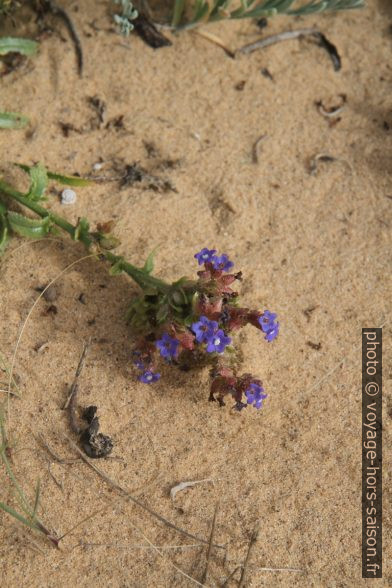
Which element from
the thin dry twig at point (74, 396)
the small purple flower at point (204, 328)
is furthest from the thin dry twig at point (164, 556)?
the small purple flower at point (204, 328)

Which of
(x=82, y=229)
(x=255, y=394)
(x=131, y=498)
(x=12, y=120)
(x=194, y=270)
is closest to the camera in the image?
(x=131, y=498)

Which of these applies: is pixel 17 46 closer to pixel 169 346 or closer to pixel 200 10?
pixel 200 10

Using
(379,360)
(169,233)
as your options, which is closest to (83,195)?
(169,233)

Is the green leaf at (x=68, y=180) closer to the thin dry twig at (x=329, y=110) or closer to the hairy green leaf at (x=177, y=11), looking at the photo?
the hairy green leaf at (x=177, y=11)

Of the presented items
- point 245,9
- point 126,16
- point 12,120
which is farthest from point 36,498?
point 245,9

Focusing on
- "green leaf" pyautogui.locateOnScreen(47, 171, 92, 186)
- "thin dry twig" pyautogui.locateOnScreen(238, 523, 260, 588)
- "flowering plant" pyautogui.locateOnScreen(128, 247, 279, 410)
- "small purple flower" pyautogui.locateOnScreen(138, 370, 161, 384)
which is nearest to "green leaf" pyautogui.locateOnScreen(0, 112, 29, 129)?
"green leaf" pyautogui.locateOnScreen(47, 171, 92, 186)

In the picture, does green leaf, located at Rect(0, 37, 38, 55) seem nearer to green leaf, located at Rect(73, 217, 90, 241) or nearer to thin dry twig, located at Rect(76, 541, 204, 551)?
green leaf, located at Rect(73, 217, 90, 241)

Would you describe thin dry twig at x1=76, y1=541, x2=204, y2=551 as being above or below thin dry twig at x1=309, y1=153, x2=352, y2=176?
below
